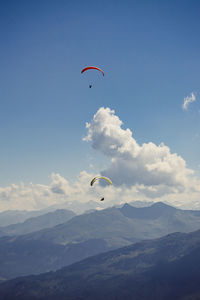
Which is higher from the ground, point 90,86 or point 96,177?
point 90,86

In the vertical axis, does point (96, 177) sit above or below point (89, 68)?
below

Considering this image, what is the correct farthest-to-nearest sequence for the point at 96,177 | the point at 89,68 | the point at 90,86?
A: the point at 96,177 → the point at 89,68 → the point at 90,86

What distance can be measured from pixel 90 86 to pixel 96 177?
126 feet

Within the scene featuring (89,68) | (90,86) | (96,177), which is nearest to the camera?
(90,86)

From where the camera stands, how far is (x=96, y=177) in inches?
4323

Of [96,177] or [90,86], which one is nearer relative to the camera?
[90,86]

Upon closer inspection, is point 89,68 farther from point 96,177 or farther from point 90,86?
point 96,177

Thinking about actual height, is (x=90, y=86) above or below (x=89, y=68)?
below

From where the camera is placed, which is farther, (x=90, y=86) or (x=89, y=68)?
(x=89, y=68)

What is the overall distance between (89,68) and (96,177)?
44.7 metres

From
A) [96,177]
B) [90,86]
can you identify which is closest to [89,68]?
[90,86]

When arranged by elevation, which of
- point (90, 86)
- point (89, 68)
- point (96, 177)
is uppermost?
point (89, 68)

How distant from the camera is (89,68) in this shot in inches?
4033

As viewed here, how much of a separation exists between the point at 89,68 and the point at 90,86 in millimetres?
13108
